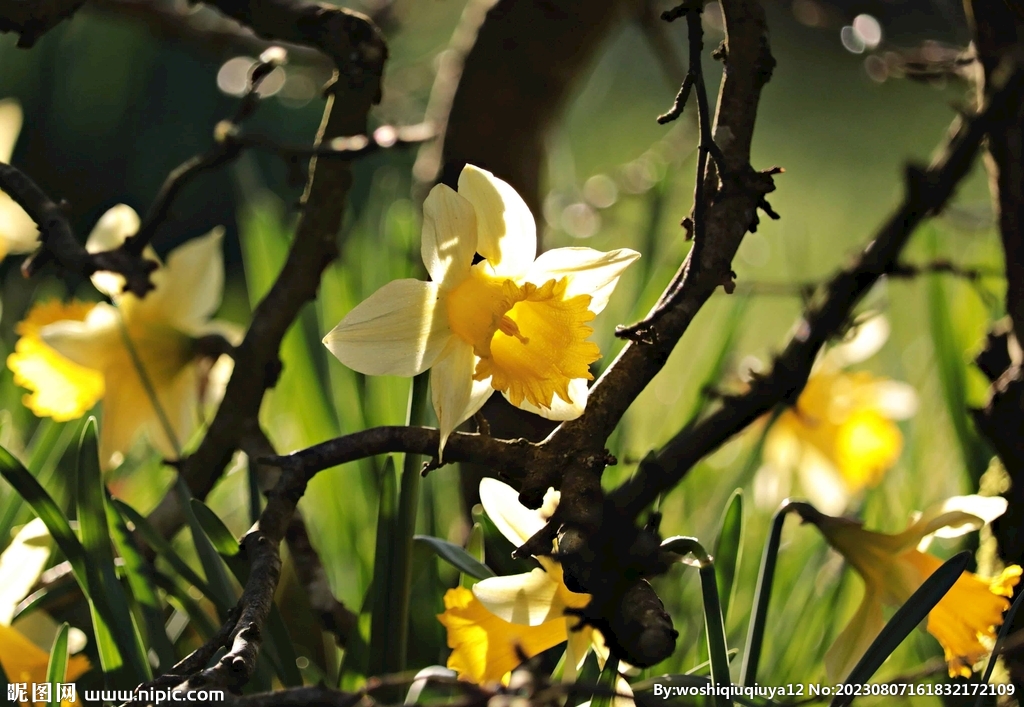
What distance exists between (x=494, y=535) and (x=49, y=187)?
7.84 feet

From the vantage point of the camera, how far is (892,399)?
34.6 inches

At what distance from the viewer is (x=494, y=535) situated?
0.54 m

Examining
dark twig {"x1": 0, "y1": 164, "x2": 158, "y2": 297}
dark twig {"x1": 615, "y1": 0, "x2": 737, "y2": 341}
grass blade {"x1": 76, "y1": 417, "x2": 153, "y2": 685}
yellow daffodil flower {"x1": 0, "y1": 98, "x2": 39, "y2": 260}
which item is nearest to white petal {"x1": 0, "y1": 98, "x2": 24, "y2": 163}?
yellow daffodil flower {"x1": 0, "y1": 98, "x2": 39, "y2": 260}

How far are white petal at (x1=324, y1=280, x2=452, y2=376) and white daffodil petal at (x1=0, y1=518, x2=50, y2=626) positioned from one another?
26 cm

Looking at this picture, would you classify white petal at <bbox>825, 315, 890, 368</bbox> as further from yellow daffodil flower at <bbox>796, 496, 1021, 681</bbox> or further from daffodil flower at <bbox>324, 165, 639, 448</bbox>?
daffodil flower at <bbox>324, 165, 639, 448</bbox>

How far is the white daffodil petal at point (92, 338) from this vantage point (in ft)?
1.94

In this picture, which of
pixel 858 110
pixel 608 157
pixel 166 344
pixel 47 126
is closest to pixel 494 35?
pixel 166 344

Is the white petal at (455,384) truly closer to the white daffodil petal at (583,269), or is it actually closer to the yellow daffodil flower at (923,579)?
the white daffodil petal at (583,269)

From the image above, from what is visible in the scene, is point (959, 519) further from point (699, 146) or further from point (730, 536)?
point (699, 146)

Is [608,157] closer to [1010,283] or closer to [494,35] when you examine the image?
[494,35]

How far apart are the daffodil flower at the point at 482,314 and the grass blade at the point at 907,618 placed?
17 cm

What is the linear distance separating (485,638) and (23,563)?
0.30 metres

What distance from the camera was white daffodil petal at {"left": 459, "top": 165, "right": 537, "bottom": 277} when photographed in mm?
411

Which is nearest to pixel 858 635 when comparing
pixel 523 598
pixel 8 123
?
pixel 523 598
